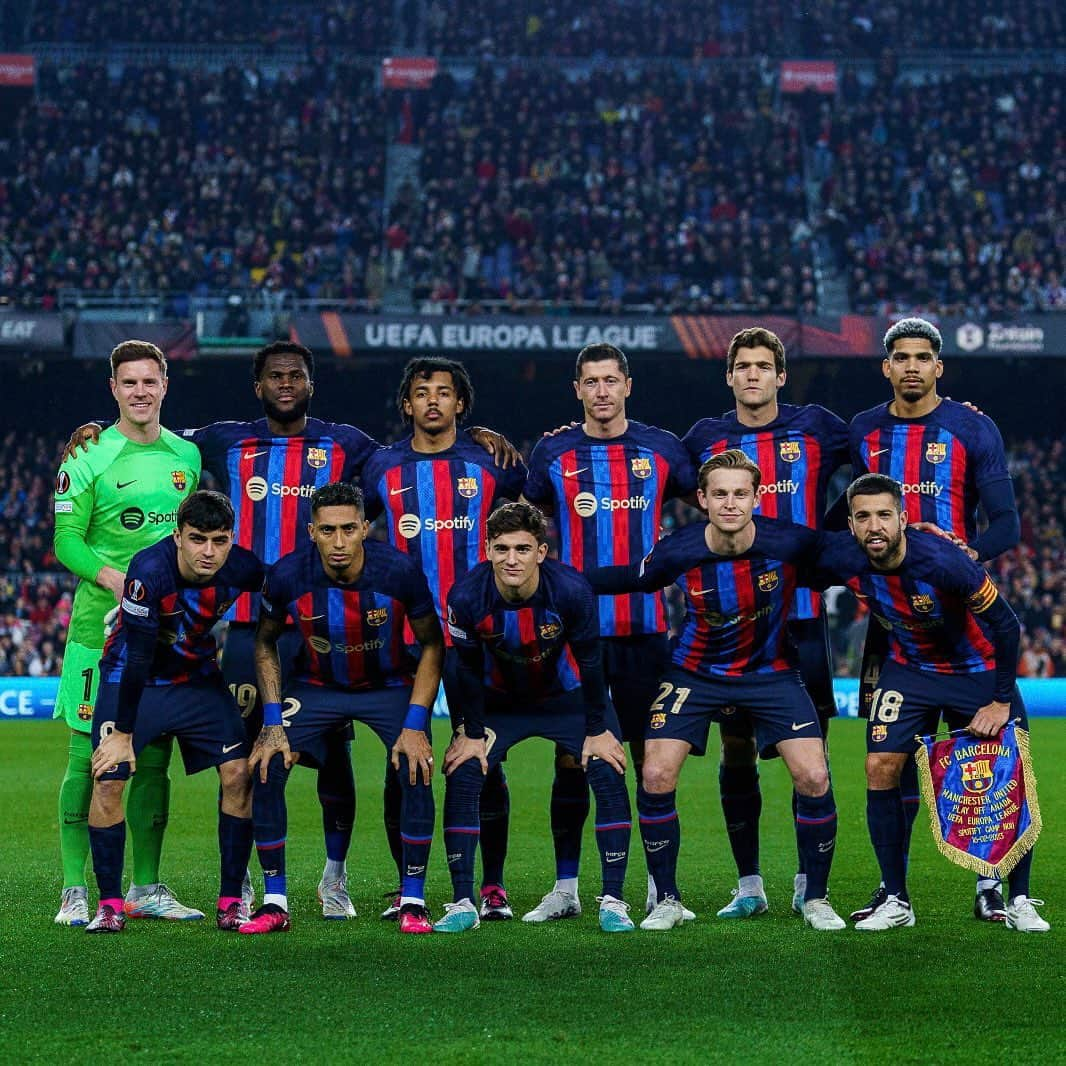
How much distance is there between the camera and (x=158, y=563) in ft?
21.2

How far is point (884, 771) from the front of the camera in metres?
6.57

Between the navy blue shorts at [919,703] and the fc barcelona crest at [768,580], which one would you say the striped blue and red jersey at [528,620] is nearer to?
the fc barcelona crest at [768,580]

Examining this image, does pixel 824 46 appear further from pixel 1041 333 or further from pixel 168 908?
pixel 168 908

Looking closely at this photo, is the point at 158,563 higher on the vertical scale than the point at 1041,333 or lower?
lower

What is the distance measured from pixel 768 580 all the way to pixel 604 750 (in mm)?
953

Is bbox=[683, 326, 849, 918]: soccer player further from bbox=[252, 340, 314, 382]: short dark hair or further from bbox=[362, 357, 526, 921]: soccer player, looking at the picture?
bbox=[252, 340, 314, 382]: short dark hair

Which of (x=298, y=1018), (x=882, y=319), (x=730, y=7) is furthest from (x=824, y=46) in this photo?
(x=298, y=1018)

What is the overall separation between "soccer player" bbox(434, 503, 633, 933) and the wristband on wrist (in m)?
0.17

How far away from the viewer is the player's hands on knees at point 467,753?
658cm

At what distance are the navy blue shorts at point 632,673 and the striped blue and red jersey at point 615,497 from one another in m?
0.06

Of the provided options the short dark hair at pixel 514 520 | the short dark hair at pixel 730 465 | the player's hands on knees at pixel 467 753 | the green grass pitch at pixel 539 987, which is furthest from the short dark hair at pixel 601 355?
the green grass pitch at pixel 539 987

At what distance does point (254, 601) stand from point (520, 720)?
132cm

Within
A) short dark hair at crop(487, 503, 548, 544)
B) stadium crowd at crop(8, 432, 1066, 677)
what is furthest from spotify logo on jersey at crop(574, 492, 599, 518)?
stadium crowd at crop(8, 432, 1066, 677)

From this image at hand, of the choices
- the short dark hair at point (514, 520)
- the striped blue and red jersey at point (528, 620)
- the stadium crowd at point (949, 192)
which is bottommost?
the striped blue and red jersey at point (528, 620)
